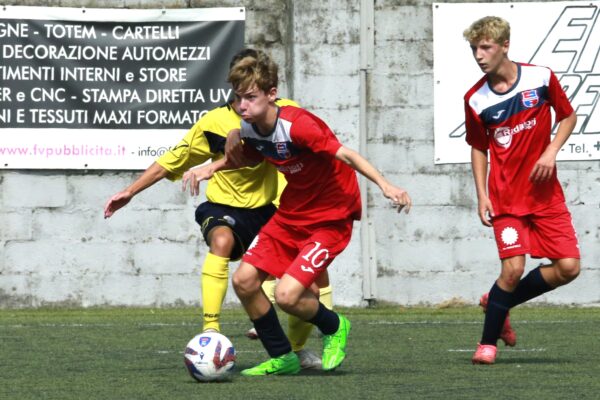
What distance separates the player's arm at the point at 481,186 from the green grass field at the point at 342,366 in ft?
2.52

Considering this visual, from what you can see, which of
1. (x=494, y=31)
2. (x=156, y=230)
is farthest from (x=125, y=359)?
(x=156, y=230)

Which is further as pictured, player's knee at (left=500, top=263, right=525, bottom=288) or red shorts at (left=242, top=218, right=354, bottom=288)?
player's knee at (left=500, top=263, right=525, bottom=288)

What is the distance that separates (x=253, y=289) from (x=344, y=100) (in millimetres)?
5283

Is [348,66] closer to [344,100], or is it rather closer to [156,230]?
[344,100]

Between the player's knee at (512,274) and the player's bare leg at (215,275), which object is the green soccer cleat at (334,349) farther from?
the player's knee at (512,274)

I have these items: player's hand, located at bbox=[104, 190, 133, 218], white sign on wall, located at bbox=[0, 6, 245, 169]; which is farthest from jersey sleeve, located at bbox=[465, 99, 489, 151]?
white sign on wall, located at bbox=[0, 6, 245, 169]

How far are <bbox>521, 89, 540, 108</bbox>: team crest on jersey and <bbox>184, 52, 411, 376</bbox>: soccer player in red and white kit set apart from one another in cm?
100

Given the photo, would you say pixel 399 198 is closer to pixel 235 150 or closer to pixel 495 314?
pixel 235 150

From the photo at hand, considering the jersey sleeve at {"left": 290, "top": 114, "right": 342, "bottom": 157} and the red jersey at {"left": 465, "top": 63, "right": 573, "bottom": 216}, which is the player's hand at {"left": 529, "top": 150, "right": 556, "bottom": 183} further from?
the jersey sleeve at {"left": 290, "top": 114, "right": 342, "bottom": 157}

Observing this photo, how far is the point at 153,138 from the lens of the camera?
11.8 metres

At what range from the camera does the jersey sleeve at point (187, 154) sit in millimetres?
7543

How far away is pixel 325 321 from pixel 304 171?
73 cm

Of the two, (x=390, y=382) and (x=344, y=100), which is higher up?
(x=344, y=100)

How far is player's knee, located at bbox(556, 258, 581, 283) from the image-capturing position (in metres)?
7.18
